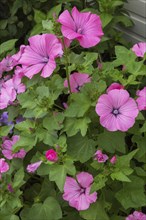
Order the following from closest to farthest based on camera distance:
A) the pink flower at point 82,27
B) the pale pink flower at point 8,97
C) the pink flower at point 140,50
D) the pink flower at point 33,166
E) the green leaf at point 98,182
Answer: the pink flower at point 82,27 → the green leaf at point 98,182 → the pink flower at point 33,166 → the pale pink flower at point 8,97 → the pink flower at point 140,50

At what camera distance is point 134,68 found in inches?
83.4

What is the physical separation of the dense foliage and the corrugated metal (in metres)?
1.21

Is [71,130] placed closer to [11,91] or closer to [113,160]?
[113,160]

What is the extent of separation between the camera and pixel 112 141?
1944 mm

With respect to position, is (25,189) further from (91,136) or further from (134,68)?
(134,68)

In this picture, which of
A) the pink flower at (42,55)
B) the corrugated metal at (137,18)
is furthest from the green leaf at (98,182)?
the corrugated metal at (137,18)

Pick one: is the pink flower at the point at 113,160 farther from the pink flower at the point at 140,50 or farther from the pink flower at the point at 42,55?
the pink flower at the point at 140,50

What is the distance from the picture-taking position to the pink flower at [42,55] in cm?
176

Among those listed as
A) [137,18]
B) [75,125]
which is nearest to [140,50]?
[75,125]

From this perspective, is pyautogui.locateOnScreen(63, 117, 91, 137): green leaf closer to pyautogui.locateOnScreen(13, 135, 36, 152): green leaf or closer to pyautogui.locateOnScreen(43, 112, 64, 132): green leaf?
pyautogui.locateOnScreen(43, 112, 64, 132): green leaf

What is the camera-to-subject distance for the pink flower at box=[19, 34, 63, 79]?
5.79 ft

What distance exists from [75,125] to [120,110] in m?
0.20

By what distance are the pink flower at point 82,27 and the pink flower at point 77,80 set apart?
241 millimetres

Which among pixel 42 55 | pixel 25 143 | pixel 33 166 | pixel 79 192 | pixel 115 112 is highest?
pixel 42 55
